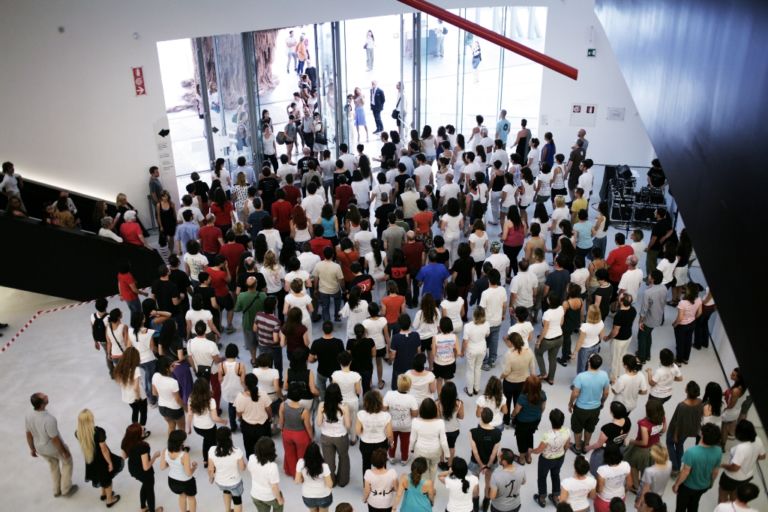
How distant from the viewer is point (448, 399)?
637 cm

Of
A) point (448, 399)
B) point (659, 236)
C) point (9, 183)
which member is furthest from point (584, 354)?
point (9, 183)

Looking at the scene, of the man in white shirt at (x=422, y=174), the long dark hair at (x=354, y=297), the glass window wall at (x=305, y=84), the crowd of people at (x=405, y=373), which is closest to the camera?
the crowd of people at (x=405, y=373)

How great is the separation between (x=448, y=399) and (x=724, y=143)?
4.04 m

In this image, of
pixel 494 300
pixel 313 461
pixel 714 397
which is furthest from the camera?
pixel 494 300

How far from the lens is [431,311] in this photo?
7.94 m

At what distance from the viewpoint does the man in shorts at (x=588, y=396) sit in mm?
6863

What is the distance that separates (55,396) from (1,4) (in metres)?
6.47

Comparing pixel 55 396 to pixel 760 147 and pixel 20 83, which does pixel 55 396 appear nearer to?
pixel 20 83

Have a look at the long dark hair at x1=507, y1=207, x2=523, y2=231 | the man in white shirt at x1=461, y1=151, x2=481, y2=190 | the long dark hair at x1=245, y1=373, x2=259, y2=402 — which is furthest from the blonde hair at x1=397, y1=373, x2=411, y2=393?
the man in white shirt at x1=461, y1=151, x2=481, y2=190

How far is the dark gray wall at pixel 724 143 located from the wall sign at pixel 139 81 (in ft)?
35.0

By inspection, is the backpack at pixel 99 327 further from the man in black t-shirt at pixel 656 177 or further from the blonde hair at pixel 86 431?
the man in black t-shirt at pixel 656 177

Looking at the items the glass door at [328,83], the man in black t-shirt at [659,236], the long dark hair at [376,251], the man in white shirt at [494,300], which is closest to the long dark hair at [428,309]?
the man in white shirt at [494,300]

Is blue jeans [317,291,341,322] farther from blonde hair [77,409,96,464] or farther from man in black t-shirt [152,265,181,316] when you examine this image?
blonde hair [77,409,96,464]

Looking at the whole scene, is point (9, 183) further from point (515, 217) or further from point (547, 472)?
point (547, 472)
